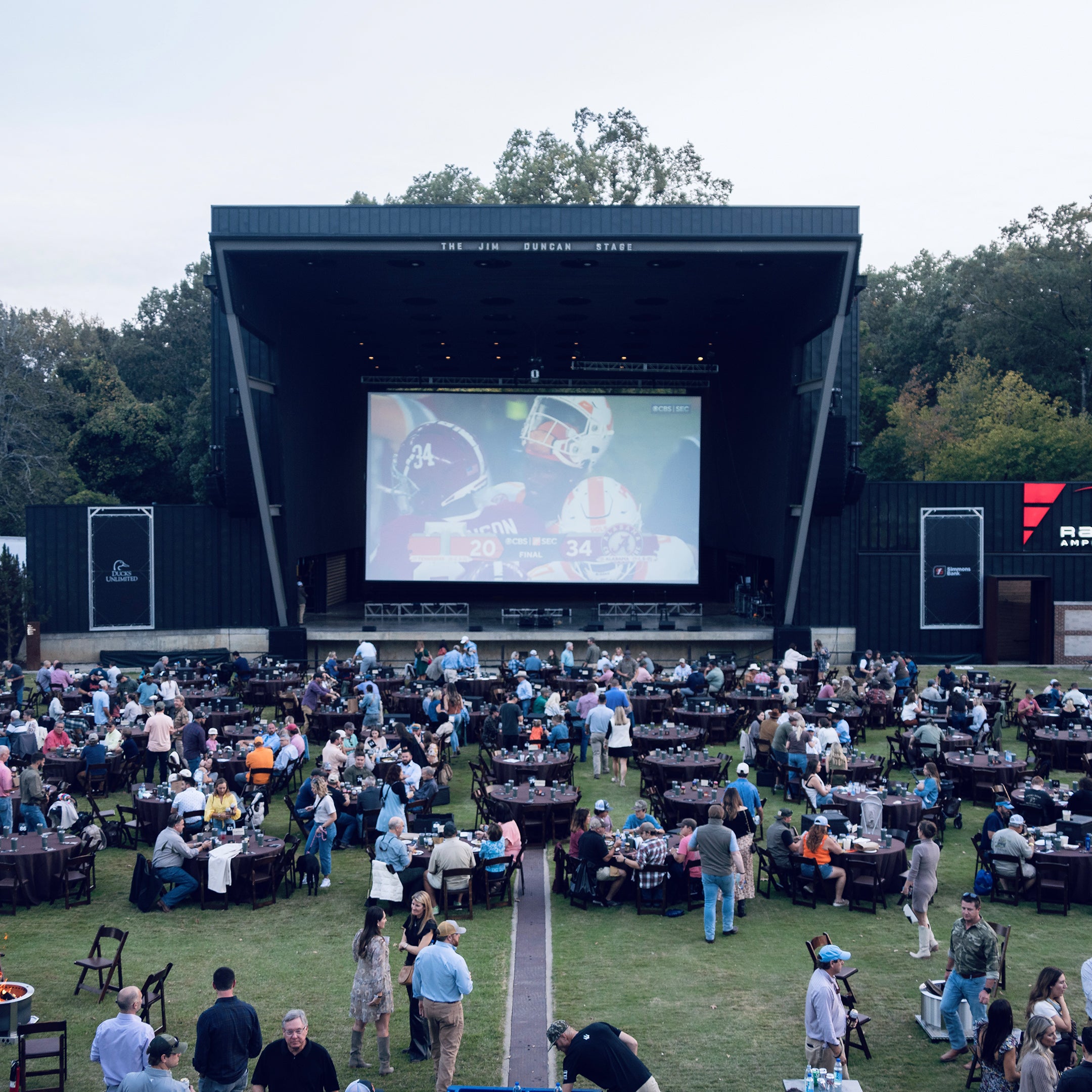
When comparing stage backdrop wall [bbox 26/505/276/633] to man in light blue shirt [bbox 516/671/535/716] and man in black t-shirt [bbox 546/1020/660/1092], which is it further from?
man in black t-shirt [bbox 546/1020/660/1092]

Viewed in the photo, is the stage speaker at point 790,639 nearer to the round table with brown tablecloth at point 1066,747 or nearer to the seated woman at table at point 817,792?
the round table with brown tablecloth at point 1066,747

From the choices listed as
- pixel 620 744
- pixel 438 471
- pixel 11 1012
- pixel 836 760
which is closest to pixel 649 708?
pixel 620 744

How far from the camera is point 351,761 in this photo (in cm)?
1416

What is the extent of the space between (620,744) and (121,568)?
675 inches

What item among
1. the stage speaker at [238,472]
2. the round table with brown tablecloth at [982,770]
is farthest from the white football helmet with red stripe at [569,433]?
the round table with brown tablecloth at [982,770]

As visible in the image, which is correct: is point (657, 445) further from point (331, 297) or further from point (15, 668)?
point (15, 668)

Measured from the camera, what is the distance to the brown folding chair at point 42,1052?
7461 mm

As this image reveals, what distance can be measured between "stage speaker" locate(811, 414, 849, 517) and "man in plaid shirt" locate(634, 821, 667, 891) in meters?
16.2

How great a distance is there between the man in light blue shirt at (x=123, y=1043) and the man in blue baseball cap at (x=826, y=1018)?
14.5 feet

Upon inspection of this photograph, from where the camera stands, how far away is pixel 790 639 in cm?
2764

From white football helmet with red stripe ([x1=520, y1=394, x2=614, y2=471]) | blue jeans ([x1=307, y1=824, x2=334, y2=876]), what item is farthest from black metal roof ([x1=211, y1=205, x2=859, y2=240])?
Answer: blue jeans ([x1=307, y1=824, x2=334, y2=876])

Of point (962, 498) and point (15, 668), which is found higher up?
point (962, 498)

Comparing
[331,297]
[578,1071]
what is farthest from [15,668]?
[578,1071]

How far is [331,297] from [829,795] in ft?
61.7
